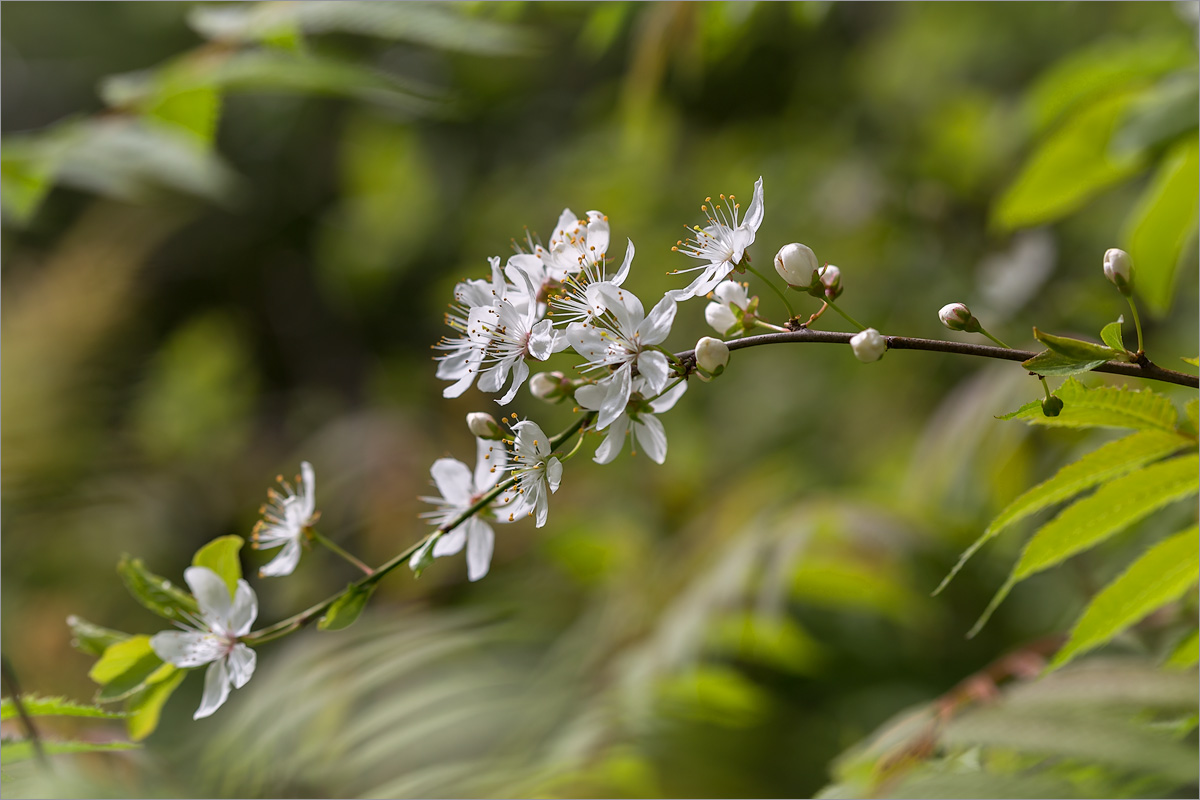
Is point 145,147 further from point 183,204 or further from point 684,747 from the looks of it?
point 183,204

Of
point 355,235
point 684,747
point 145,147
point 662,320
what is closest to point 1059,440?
point 684,747

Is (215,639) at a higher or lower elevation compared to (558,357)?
lower

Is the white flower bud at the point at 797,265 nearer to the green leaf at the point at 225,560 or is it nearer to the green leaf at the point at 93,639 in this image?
the green leaf at the point at 225,560

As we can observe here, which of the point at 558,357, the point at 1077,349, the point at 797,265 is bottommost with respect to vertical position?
the point at 1077,349

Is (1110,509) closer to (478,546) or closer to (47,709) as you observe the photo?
(478,546)

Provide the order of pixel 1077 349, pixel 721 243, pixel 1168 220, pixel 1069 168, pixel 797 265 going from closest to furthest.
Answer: pixel 1077 349
pixel 797 265
pixel 721 243
pixel 1168 220
pixel 1069 168

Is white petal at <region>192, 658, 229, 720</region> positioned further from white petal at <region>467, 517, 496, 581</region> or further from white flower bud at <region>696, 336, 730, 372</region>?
white flower bud at <region>696, 336, 730, 372</region>

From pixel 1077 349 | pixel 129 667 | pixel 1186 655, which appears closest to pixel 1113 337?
pixel 1077 349
